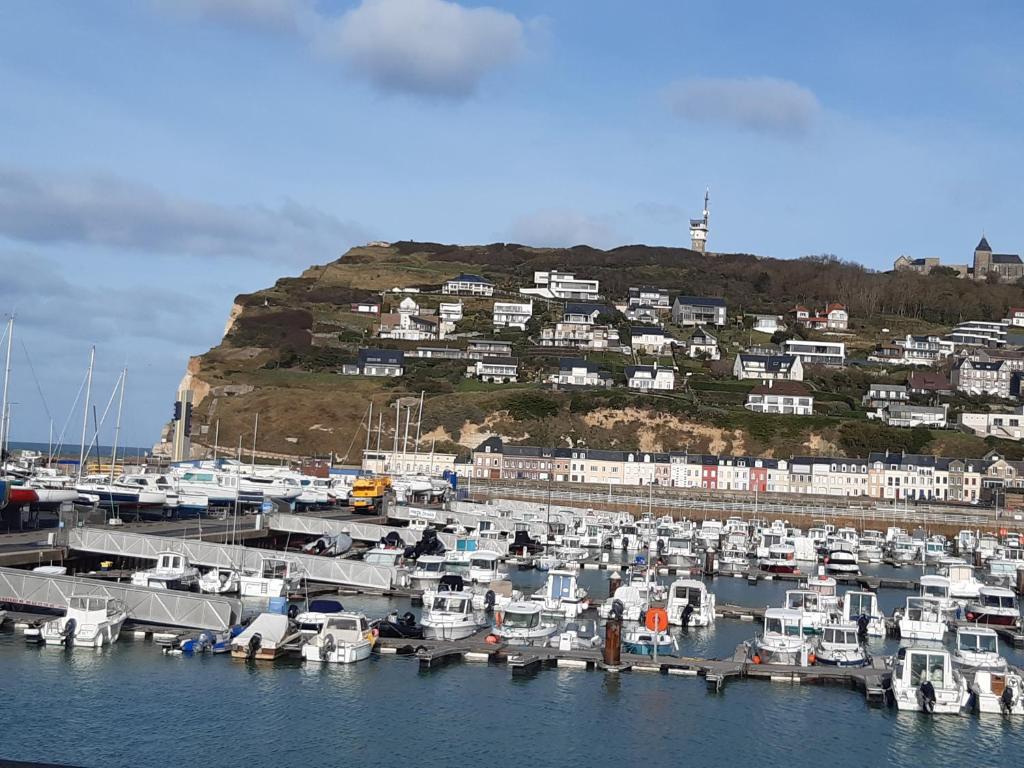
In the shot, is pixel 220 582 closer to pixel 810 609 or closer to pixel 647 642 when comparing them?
pixel 647 642

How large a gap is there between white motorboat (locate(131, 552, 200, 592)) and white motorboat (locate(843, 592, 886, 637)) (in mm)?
21847

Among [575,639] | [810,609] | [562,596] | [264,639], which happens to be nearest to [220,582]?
[264,639]

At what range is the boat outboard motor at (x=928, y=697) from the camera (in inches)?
1162

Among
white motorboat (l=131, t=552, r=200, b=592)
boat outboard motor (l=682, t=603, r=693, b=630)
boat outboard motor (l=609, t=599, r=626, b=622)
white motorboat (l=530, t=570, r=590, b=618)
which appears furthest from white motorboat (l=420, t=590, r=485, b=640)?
white motorboat (l=131, t=552, r=200, b=592)

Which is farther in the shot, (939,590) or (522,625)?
(939,590)

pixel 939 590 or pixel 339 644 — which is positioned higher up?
pixel 939 590

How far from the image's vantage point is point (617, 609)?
37656mm

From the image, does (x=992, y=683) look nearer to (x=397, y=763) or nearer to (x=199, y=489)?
(x=397, y=763)

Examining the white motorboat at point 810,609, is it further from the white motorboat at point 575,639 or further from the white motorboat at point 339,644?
the white motorboat at point 339,644

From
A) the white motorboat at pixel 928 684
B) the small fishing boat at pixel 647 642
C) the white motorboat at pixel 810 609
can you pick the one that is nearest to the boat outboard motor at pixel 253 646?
the small fishing boat at pixel 647 642

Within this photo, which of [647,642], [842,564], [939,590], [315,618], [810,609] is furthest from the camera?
[842,564]

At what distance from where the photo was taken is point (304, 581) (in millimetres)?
44438

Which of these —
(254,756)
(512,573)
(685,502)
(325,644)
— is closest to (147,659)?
(325,644)

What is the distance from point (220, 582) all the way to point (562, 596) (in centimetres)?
1164
